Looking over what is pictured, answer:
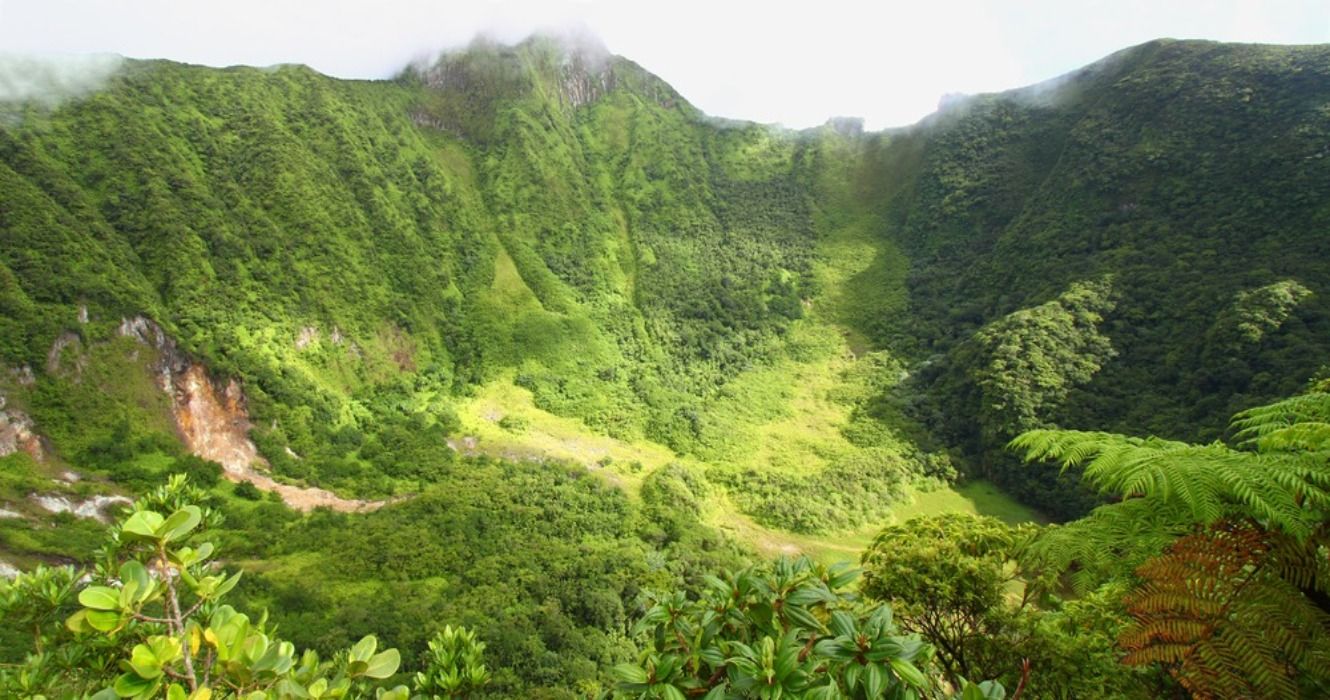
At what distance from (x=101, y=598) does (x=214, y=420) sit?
148 ft

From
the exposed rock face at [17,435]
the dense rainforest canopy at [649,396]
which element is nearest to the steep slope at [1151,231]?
the dense rainforest canopy at [649,396]

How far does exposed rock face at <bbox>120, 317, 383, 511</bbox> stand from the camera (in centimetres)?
3525

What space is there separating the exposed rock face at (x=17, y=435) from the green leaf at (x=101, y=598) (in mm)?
40473

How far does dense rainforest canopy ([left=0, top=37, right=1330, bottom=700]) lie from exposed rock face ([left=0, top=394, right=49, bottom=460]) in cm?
13

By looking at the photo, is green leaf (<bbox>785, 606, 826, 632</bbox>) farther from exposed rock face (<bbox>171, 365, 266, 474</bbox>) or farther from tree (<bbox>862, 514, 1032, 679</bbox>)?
exposed rock face (<bbox>171, 365, 266, 474</bbox>)

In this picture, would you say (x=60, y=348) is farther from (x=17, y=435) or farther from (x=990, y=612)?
(x=990, y=612)

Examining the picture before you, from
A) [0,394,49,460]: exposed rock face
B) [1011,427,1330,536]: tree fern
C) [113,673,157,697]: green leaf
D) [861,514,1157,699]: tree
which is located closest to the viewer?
[113,673,157,697]: green leaf

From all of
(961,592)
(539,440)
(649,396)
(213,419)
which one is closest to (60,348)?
(213,419)

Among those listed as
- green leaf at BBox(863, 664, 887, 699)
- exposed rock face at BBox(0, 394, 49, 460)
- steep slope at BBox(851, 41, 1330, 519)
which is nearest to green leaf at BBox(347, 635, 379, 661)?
green leaf at BBox(863, 664, 887, 699)

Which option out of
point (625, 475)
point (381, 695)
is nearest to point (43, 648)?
point (381, 695)

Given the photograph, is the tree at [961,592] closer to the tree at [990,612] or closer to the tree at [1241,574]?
the tree at [990,612]

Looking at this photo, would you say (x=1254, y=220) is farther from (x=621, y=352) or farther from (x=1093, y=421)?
(x=621, y=352)

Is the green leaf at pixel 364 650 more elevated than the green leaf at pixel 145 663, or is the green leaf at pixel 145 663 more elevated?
the green leaf at pixel 145 663

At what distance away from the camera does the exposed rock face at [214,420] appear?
1388 inches
